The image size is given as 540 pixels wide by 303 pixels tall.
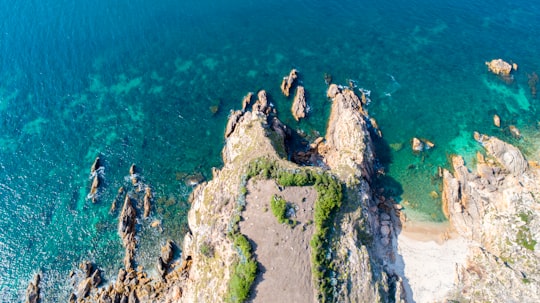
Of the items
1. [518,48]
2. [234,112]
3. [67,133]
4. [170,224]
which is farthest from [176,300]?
[518,48]

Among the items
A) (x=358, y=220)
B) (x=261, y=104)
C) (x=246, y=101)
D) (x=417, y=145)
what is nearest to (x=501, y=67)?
(x=417, y=145)

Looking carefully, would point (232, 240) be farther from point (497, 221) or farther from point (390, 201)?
point (497, 221)

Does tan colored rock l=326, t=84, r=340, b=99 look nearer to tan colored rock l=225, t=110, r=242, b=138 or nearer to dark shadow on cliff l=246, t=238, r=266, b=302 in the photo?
tan colored rock l=225, t=110, r=242, b=138

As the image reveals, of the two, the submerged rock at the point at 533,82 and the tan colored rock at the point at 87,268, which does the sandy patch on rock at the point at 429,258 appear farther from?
the tan colored rock at the point at 87,268

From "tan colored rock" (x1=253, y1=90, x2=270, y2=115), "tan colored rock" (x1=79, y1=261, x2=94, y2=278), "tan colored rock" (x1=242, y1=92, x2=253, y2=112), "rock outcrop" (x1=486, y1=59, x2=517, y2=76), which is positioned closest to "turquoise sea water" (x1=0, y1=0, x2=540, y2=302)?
"tan colored rock" (x1=79, y1=261, x2=94, y2=278)

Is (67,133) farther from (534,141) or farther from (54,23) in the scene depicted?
(534,141)

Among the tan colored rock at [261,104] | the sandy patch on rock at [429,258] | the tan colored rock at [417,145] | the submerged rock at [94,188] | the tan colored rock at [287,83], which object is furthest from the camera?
the tan colored rock at [287,83]

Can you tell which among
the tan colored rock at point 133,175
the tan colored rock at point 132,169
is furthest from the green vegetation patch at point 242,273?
the tan colored rock at point 132,169
